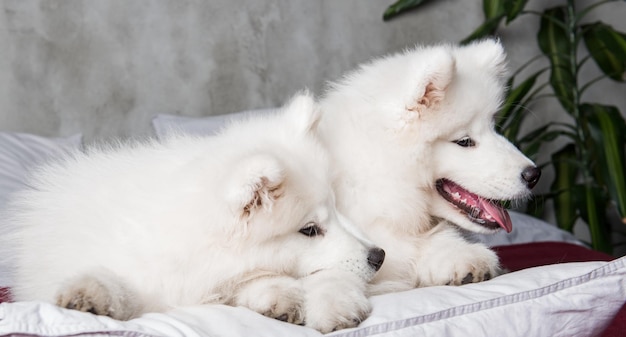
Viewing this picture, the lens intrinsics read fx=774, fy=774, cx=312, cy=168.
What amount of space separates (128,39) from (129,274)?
275 cm

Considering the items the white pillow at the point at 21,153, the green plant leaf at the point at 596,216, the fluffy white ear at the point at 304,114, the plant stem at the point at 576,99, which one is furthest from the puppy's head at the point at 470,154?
the plant stem at the point at 576,99

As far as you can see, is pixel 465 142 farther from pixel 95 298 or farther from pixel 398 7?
pixel 398 7

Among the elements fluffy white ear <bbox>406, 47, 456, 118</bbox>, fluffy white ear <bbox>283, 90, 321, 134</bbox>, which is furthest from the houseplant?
fluffy white ear <bbox>283, 90, 321, 134</bbox>

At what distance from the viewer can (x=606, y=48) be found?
439 centimetres

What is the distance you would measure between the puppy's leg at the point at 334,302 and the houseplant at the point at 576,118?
2.64 metres

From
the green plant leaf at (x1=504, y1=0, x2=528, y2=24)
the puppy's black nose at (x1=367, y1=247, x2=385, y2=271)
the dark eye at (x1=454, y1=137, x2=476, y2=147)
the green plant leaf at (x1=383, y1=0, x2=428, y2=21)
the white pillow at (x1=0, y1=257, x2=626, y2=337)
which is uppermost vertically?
→ the green plant leaf at (x1=383, y1=0, x2=428, y2=21)

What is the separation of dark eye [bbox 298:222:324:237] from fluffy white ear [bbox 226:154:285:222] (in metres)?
0.19

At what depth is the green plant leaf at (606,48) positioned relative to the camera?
4.30 meters

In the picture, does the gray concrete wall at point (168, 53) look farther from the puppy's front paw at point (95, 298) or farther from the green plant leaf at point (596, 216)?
the puppy's front paw at point (95, 298)

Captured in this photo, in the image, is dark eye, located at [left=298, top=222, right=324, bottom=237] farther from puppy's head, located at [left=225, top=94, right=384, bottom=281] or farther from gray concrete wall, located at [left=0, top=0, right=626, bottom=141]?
gray concrete wall, located at [left=0, top=0, right=626, bottom=141]

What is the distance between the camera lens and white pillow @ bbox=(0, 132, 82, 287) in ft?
9.84

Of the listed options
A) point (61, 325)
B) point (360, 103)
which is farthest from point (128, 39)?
point (61, 325)

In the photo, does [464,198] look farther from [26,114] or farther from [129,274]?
[26,114]

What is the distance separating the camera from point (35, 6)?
3.97m
